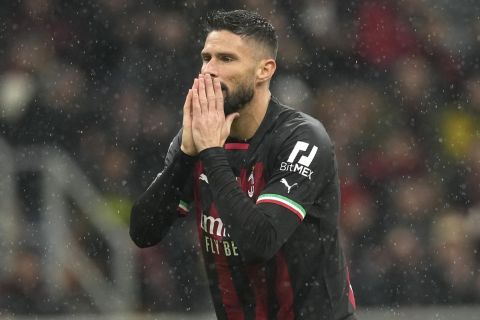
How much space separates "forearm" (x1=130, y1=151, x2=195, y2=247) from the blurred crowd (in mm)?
2959

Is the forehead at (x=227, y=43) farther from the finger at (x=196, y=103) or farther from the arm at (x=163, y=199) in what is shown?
the arm at (x=163, y=199)

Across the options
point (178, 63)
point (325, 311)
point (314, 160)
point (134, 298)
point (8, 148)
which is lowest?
point (134, 298)

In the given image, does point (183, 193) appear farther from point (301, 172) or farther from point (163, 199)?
Answer: point (301, 172)

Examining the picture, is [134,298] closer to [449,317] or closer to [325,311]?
[449,317]

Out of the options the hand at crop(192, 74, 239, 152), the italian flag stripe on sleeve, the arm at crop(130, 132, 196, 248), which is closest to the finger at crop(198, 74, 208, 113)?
the hand at crop(192, 74, 239, 152)

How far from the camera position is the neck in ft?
12.4

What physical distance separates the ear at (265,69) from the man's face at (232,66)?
4 centimetres

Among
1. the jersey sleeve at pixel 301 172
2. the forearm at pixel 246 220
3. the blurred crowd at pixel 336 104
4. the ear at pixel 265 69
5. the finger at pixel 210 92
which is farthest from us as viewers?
the blurred crowd at pixel 336 104

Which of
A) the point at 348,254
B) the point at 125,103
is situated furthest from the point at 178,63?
the point at 348,254

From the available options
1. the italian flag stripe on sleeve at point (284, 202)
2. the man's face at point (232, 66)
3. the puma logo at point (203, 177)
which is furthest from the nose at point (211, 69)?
the italian flag stripe on sleeve at point (284, 202)

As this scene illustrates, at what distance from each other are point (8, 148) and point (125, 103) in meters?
0.91

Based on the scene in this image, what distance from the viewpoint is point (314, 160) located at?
361cm

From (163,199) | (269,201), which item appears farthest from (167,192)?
(269,201)

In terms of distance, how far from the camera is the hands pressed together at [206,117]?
11.8 ft
